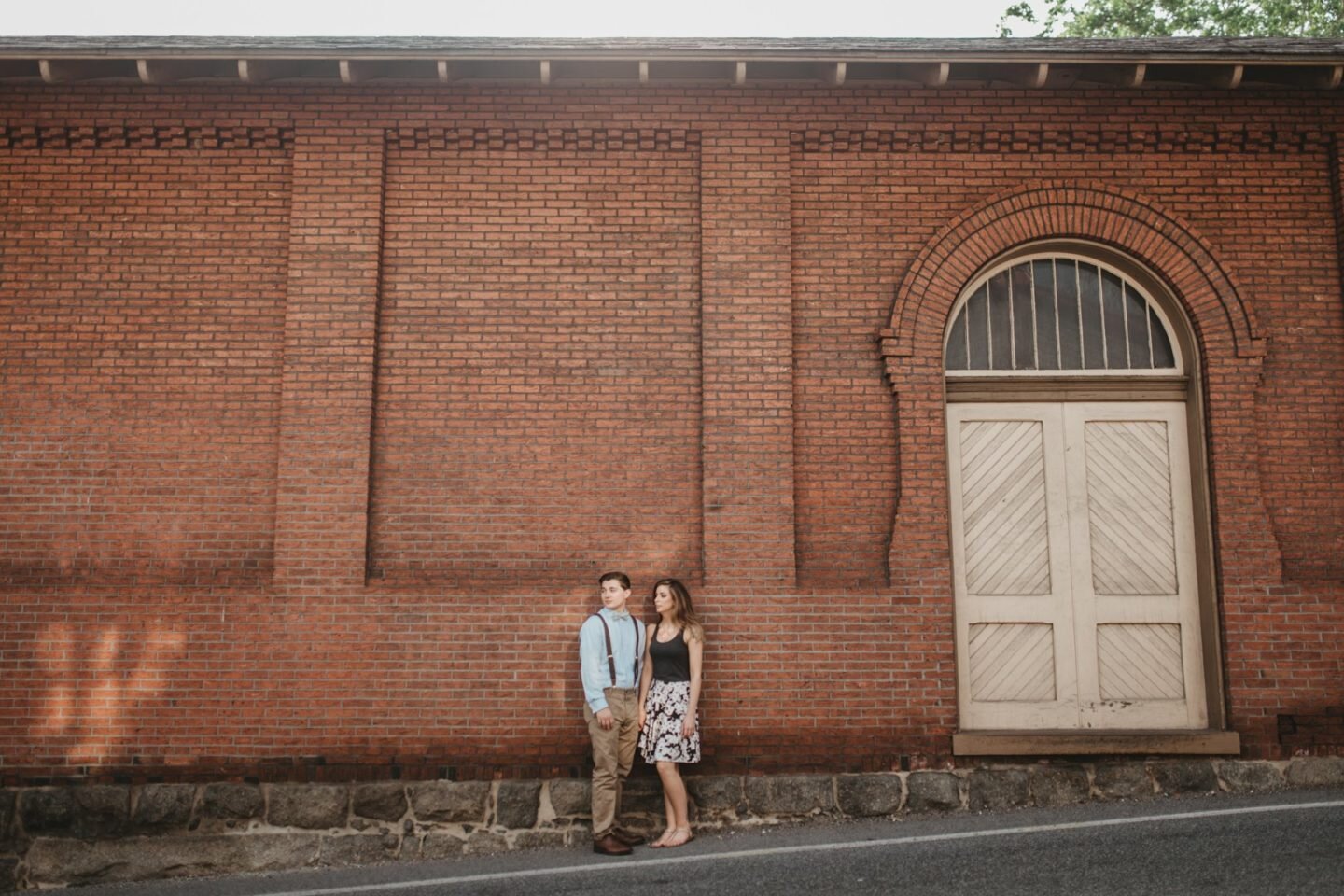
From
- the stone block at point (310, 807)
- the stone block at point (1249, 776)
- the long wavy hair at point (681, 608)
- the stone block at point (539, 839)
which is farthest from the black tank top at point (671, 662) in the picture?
the stone block at point (1249, 776)

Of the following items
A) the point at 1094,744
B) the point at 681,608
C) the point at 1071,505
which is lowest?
the point at 1094,744

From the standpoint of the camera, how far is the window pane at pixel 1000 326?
26.7 ft

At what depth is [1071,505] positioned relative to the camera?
26.1ft

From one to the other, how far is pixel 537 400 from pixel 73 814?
4476mm

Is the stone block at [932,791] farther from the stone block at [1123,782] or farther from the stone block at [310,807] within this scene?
the stone block at [310,807]

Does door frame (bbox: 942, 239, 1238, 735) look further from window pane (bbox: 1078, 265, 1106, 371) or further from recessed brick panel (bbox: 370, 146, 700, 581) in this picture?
recessed brick panel (bbox: 370, 146, 700, 581)

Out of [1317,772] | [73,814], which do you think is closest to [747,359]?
[1317,772]

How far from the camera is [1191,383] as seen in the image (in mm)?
7992

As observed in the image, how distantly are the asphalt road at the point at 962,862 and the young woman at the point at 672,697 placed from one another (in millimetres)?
369

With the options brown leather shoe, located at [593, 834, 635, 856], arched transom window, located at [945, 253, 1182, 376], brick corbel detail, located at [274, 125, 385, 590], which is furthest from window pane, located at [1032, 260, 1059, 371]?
brick corbel detail, located at [274, 125, 385, 590]

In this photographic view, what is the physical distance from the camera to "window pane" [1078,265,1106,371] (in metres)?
8.17

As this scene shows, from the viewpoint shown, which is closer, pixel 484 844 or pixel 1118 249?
pixel 484 844

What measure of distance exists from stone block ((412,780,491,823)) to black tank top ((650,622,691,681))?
1636mm

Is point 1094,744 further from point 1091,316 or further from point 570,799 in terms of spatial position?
point 570,799
